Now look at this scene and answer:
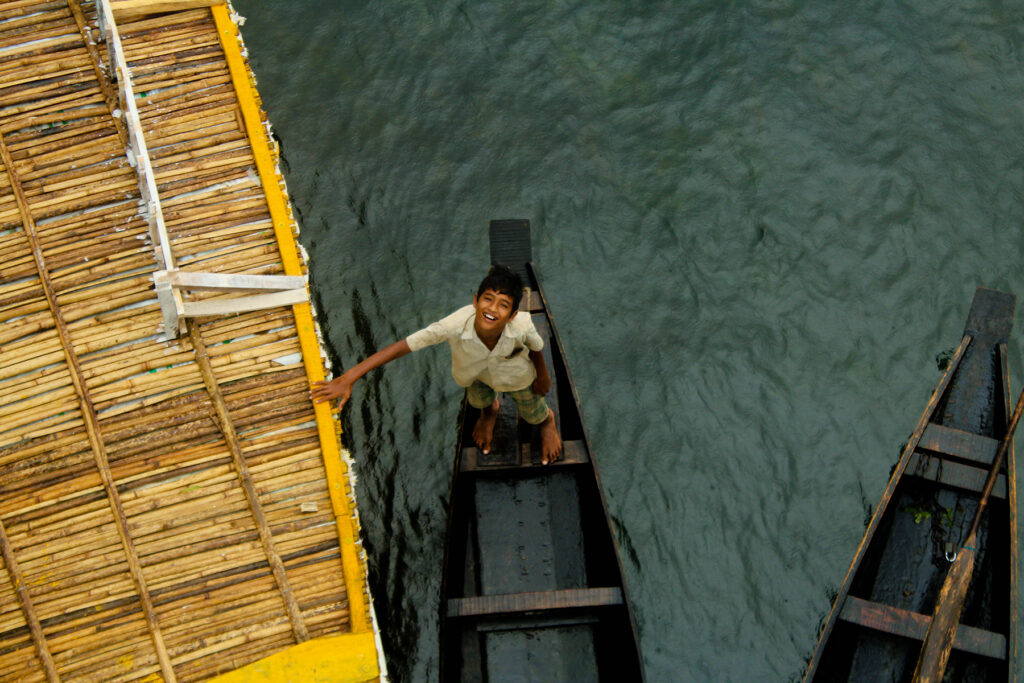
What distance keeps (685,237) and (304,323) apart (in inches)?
168

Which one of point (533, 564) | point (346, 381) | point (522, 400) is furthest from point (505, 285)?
point (533, 564)

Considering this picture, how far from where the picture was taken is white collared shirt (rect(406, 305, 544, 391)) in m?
5.48

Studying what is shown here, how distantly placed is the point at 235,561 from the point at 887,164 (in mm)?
7800

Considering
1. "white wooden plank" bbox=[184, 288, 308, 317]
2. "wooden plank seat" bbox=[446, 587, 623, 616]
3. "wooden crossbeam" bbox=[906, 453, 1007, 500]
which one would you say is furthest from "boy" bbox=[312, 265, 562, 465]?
"wooden crossbeam" bbox=[906, 453, 1007, 500]

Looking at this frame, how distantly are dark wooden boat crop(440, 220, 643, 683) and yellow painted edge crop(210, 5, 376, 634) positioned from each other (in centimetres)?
69

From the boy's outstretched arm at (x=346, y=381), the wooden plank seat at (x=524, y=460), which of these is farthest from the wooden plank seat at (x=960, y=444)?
the boy's outstretched arm at (x=346, y=381)

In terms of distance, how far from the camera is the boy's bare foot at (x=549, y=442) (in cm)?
680

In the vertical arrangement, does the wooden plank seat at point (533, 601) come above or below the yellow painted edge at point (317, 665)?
above

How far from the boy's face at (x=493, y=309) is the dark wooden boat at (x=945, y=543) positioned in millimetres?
3531

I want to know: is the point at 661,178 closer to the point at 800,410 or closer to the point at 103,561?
the point at 800,410

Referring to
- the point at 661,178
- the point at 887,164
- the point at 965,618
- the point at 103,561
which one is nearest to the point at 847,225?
the point at 887,164

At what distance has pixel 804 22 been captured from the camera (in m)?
10.2

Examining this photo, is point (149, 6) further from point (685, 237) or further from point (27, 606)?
point (685, 237)

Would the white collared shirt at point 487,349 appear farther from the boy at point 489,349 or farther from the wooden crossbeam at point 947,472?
the wooden crossbeam at point 947,472
